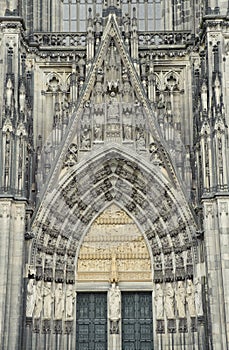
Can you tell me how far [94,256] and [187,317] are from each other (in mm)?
3090

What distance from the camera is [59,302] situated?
1842cm

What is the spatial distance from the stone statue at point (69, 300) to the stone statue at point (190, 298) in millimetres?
3083

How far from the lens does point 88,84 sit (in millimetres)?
19500

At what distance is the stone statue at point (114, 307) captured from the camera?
18.5 metres

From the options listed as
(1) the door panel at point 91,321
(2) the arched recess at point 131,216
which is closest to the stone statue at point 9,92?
(2) the arched recess at point 131,216

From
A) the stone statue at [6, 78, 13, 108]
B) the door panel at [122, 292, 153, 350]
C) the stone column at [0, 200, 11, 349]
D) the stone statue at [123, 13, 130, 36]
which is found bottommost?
the door panel at [122, 292, 153, 350]

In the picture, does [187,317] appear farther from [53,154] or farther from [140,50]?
[140,50]

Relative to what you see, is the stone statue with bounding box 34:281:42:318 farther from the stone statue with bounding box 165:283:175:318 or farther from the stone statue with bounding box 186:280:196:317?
the stone statue with bounding box 186:280:196:317

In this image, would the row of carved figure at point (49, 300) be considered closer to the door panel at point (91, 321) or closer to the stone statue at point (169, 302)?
the door panel at point (91, 321)

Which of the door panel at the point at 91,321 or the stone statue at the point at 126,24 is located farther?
the stone statue at the point at 126,24

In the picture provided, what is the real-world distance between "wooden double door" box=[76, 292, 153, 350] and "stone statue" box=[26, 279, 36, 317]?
1708mm

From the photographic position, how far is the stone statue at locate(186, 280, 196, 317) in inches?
708

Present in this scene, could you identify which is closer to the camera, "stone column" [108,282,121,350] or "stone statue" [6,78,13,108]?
"stone statue" [6,78,13,108]

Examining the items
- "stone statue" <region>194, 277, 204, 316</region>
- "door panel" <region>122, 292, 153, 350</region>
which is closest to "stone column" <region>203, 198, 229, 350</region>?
"stone statue" <region>194, 277, 204, 316</region>
